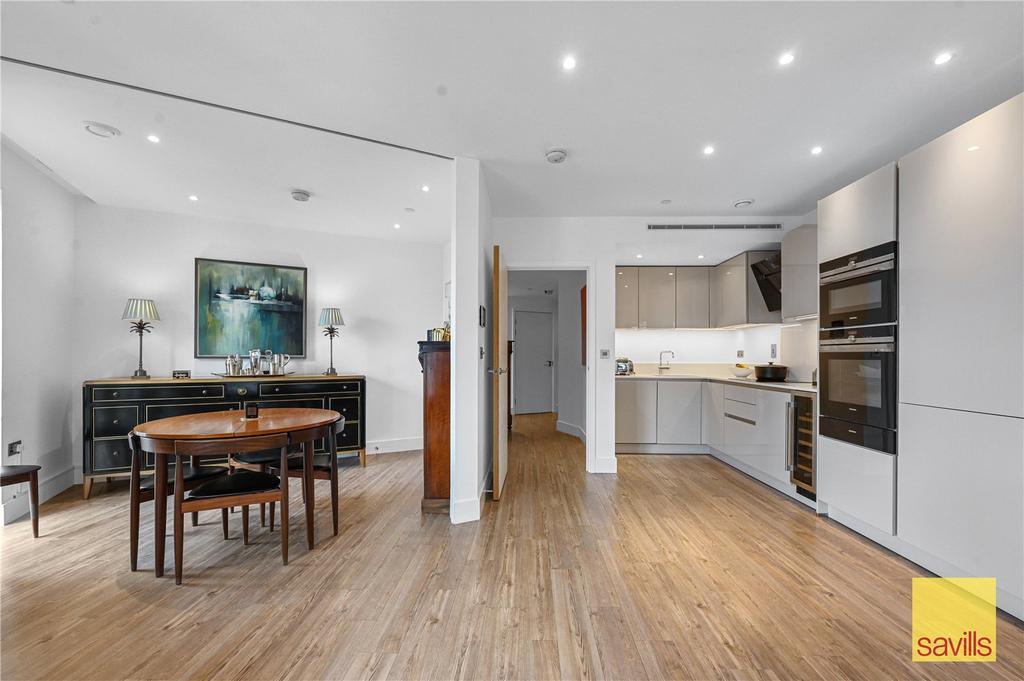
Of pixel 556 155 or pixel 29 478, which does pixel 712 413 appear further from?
pixel 29 478

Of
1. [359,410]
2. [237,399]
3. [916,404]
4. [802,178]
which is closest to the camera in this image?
[916,404]

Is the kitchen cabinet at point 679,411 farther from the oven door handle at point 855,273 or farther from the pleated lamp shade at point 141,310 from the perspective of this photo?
the pleated lamp shade at point 141,310

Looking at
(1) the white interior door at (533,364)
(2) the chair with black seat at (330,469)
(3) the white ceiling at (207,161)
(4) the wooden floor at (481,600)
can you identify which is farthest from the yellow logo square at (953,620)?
(1) the white interior door at (533,364)

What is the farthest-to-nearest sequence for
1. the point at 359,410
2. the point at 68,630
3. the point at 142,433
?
1. the point at 359,410
2. the point at 142,433
3. the point at 68,630

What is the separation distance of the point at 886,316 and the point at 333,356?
5.02m

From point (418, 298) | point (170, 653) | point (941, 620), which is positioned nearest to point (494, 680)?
point (170, 653)

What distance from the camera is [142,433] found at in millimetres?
2215

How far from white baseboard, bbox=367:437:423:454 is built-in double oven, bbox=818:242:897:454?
415cm

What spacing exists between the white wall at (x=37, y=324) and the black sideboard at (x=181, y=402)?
0.26 m

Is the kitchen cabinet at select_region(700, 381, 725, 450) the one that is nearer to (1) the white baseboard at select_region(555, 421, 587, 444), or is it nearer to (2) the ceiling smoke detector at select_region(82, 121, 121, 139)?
(1) the white baseboard at select_region(555, 421, 587, 444)

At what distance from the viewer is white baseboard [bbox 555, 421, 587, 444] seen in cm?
596

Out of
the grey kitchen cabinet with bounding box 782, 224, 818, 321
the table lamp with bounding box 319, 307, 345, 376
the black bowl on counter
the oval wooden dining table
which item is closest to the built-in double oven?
the grey kitchen cabinet with bounding box 782, 224, 818, 321

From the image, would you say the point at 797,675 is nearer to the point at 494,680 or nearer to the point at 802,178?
the point at 494,680

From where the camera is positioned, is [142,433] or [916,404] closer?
[142,433]
